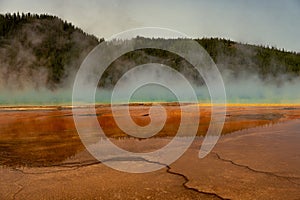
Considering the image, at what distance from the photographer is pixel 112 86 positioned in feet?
170

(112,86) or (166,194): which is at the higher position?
(112,86)

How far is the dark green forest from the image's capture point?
50.4m

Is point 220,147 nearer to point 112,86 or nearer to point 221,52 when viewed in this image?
point 112,86

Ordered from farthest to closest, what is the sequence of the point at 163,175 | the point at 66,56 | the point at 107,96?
the point at 66,56
the point at 107,96
the point at 163,175

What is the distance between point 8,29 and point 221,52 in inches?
1644

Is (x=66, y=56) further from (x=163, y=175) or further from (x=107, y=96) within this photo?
(x=163, y=175)

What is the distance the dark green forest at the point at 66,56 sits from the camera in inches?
1984

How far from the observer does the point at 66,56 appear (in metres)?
55.9

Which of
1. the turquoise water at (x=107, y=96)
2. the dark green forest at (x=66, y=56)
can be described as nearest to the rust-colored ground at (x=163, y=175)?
the turquoise water at (x=107, y=96)

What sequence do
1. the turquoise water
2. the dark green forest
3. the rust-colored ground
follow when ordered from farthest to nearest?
the dark green forest < the turquoise water < the rust-colored ground

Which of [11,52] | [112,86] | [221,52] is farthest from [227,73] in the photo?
[11,52]

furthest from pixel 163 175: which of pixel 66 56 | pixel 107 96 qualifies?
pixel 66 56

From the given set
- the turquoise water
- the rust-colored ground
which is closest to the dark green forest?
the turquoise water

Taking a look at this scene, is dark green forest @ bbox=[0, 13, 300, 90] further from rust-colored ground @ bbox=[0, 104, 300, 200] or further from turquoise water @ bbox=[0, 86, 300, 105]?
rust-colored ground @ bbox=[0, 104, 300, 200]
